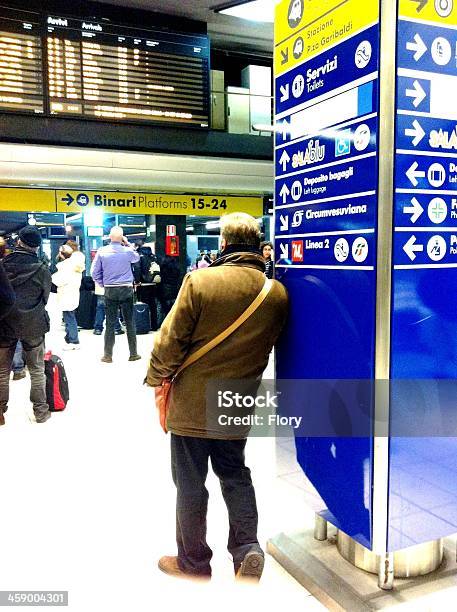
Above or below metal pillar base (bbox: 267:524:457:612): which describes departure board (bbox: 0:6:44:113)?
above

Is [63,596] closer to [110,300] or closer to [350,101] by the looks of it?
[350,101]

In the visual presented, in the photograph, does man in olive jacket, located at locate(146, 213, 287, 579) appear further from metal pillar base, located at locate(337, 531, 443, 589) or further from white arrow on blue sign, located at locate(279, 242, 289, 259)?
metal pillar base, located at locate(337, 531, 443, 589)

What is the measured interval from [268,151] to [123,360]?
3358 millimetres

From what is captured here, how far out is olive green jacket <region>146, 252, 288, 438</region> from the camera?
2107 mm

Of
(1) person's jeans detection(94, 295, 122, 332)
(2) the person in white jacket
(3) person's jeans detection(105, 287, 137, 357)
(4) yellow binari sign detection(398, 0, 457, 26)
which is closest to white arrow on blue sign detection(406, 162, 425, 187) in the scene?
(4) yellow binari sign detection(398, 0, 457, 26)

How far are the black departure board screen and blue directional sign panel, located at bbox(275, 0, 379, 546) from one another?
3.87 meters

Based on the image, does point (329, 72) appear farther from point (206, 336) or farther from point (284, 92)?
point (206, 336)

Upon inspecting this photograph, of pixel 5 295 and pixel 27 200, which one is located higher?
pixel 27 200

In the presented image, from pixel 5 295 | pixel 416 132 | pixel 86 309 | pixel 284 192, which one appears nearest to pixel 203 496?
pixel 284 192

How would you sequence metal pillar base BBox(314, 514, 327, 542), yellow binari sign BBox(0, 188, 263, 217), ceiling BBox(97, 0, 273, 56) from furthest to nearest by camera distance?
yellow binari sign BBox(0, 188, 263, 217) < ceiling BBox(97, 0, 273, 56) < metal pillar base BBox(314, 514, 327, 542)

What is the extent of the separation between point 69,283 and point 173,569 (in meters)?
6.19

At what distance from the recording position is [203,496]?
89.5 inches

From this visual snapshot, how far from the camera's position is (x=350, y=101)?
198 centimetres

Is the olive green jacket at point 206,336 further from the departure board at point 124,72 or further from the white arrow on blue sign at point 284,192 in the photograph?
the departure board at point 124,72
